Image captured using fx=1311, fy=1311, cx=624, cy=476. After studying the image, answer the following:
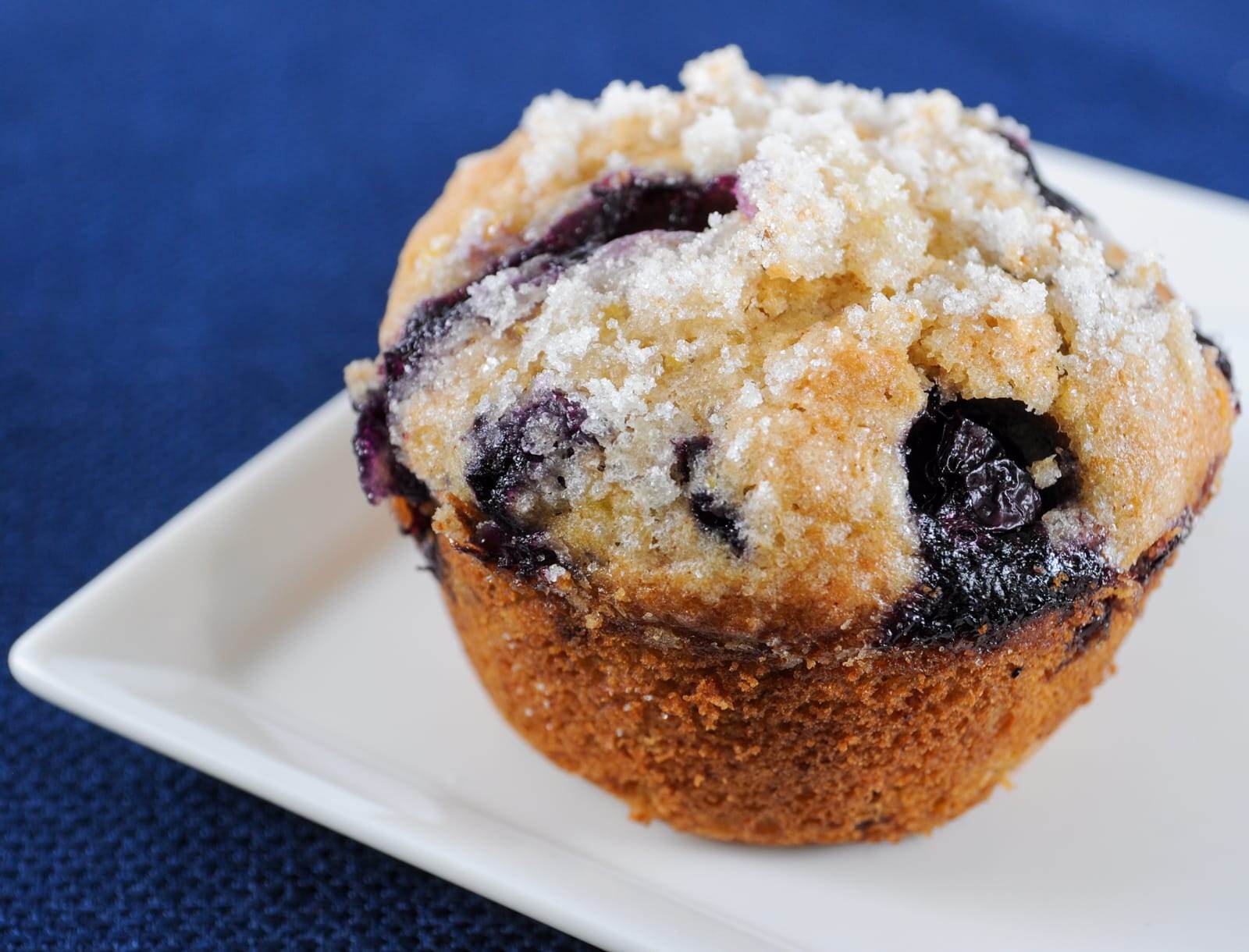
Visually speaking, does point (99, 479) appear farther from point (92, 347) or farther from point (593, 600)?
point (593, 600)

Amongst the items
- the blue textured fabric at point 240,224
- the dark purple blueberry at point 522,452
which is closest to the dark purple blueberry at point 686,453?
the dark purple blueberry at point 522,452

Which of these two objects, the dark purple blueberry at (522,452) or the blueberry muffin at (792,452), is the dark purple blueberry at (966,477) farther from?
the dark purple blueberry at (522,452)

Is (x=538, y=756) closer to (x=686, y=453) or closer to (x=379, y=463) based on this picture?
(x=379, y=463)

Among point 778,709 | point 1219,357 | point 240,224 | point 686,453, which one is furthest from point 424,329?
point 240,224

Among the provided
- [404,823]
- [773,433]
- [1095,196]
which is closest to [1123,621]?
[773,433]

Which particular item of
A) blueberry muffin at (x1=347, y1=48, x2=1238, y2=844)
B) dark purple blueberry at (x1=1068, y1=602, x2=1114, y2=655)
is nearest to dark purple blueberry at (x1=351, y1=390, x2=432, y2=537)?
blueberry muffin at (x1=347, y1=48, x2=1238, y2=844)
